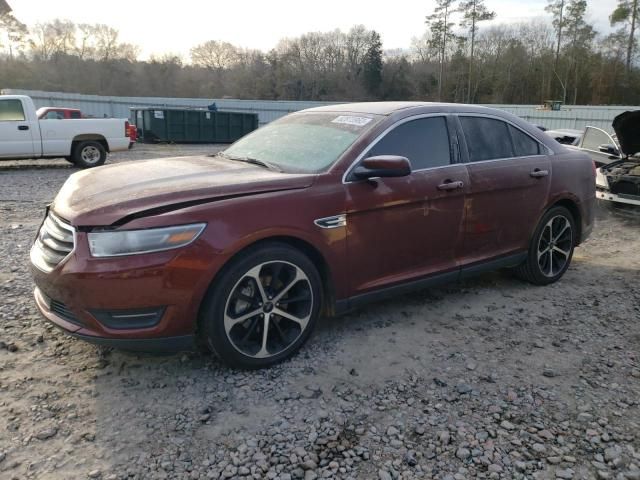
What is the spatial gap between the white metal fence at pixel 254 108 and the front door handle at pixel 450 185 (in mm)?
24513

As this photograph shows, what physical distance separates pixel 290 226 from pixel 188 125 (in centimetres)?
2254

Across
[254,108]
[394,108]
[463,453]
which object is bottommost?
[463,453]

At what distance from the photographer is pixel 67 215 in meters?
2.89

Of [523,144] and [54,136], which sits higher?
[523,144]

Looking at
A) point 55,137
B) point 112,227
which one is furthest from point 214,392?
point 55,137

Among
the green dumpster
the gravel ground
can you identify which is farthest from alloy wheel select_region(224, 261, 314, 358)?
the green dumpster

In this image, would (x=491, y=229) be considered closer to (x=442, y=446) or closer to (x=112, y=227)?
(x=442, y=446)

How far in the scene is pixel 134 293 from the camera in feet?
8.90

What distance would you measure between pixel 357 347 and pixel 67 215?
6.71ft

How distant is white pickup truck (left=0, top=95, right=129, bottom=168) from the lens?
484 inches

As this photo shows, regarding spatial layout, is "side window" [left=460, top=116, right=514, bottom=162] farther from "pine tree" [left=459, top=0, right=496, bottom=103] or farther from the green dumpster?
"pine tree" [left=459, top=0, right=496, bottom=103]

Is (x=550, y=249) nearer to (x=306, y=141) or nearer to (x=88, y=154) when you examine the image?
A: (x=306, y=141)

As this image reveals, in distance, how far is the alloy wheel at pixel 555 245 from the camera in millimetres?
4837

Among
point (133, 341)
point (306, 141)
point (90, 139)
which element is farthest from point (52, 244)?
point (90, 139)
